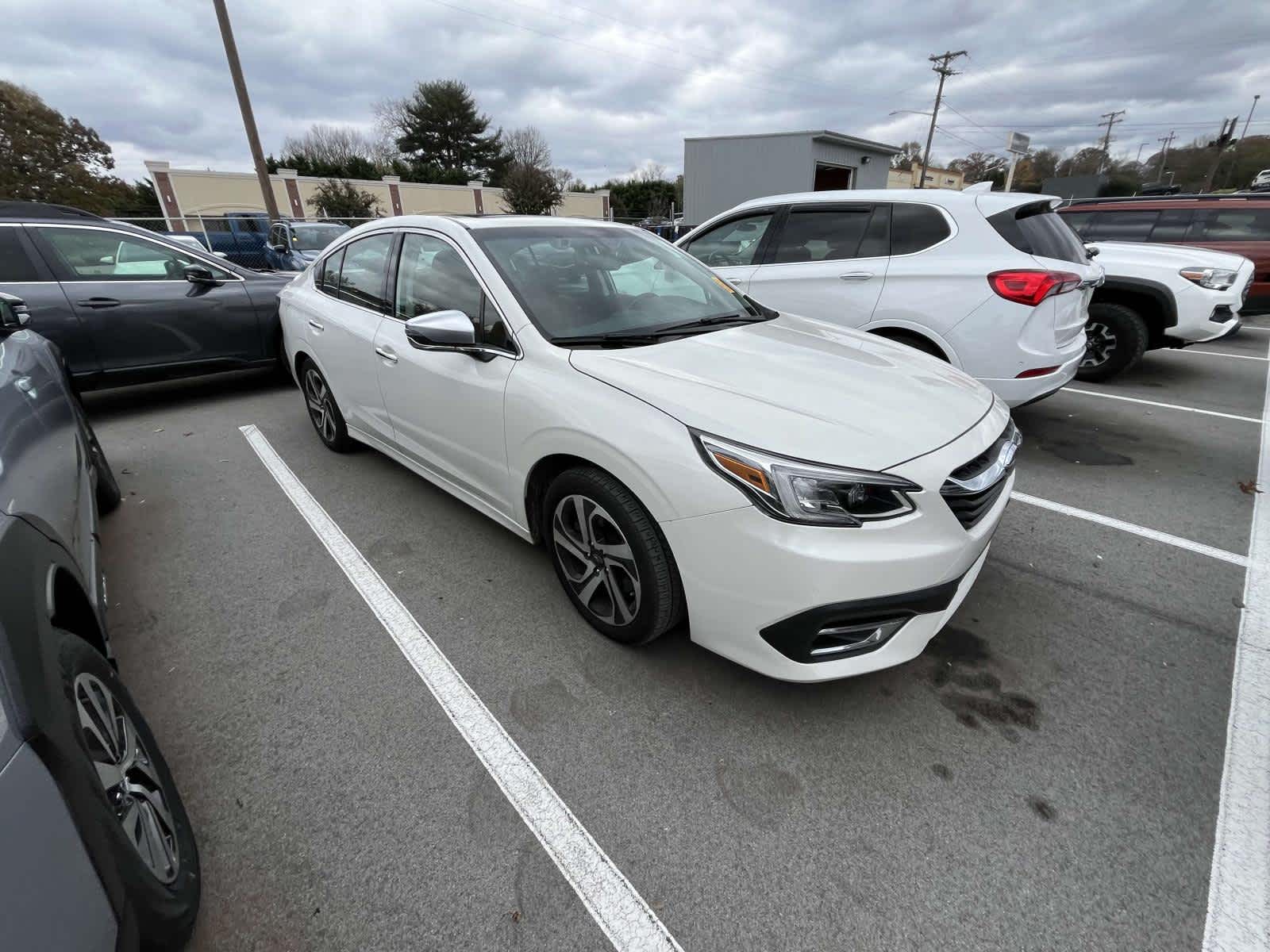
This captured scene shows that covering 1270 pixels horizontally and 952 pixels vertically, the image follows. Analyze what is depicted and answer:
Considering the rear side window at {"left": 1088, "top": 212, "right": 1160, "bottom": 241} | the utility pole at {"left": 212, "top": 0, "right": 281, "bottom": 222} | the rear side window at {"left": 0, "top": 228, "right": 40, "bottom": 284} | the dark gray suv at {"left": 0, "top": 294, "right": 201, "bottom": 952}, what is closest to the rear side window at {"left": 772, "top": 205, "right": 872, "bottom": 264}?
the dark gray suv at {"left": 0, "top": 294, "right": 201, "bottom": 952}

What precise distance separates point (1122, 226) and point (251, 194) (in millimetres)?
37346

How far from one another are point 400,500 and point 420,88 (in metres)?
54.9

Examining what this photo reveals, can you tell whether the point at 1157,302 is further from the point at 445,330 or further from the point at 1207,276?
the point at 445,330

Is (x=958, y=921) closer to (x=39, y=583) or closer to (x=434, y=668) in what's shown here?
(x=434, y=668)

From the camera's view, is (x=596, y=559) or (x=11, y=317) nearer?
(x=596, y=559)

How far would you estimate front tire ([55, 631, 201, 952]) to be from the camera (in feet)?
3.78

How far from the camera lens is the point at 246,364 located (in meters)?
5.83

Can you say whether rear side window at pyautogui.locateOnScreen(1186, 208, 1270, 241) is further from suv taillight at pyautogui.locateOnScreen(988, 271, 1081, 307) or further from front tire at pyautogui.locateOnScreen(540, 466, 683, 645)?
front tire at pyautogui.locateOnScreen(540, 466, 683, 645)

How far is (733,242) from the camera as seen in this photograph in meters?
5.37

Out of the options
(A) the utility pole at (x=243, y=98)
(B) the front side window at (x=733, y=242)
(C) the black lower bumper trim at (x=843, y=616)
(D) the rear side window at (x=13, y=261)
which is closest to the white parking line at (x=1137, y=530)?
(C) the black lower bumper trim at (x=843, y=616)

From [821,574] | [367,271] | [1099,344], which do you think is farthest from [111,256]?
Answer: [1099,344]

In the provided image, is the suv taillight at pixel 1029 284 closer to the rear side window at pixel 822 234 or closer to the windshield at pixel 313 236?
the rear side window at pixel 822 234

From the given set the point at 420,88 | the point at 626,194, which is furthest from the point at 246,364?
the point at 420,88

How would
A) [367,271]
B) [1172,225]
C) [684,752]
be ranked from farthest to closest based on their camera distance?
[1172,225], [367,271], [684,752]
